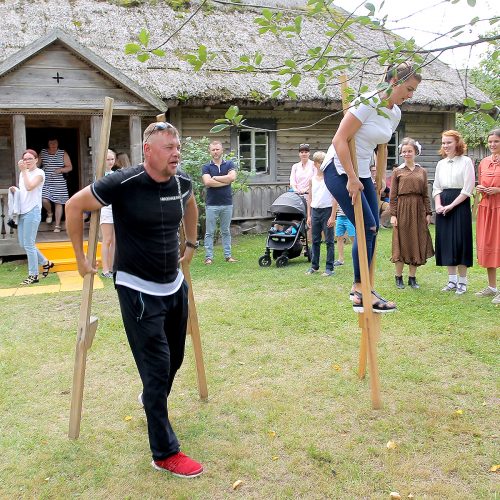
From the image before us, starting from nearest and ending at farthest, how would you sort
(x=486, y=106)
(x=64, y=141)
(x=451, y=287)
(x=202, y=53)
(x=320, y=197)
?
(x=486, y=106)
(x=202, y=53)
(x=451, y=287)
(x=320, y=197)
(x=64, y=141)

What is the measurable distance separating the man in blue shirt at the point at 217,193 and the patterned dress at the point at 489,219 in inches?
174

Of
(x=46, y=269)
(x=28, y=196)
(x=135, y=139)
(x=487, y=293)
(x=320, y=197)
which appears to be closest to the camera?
(x=487, y=293)

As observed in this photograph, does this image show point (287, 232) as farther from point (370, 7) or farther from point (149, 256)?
point (370, 7)

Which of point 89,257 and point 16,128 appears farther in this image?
point 16,128

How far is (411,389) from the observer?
15.1 feet

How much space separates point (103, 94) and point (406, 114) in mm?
9716

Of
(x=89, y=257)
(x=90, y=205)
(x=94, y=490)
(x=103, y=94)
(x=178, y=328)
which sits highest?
(x=103, y=94)

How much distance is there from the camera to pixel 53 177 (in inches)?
504

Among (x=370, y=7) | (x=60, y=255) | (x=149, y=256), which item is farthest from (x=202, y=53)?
(x=60, y=255)

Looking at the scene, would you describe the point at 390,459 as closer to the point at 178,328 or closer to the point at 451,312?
the point at 178,328

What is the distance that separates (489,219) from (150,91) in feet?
27.5

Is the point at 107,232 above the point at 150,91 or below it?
below

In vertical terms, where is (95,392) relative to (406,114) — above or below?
below

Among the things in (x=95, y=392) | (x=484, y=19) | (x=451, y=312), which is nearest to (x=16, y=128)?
(x=95, y=392)
